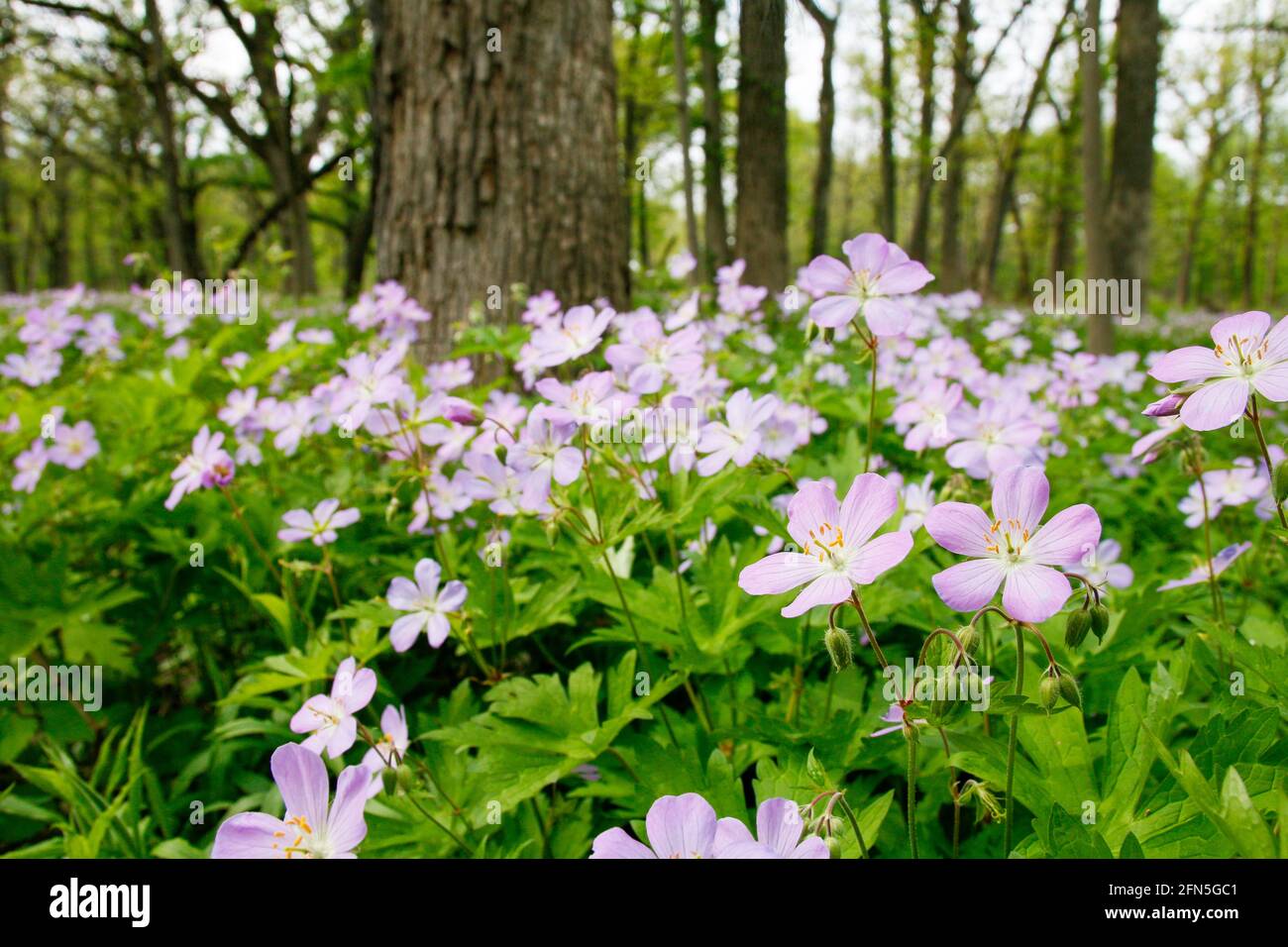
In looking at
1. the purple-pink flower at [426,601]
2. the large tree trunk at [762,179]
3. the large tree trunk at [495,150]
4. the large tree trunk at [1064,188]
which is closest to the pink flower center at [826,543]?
the purple-pink flower at [426,601]

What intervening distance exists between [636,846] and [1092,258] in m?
4.72

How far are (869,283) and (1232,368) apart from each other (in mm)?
478

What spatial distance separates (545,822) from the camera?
1426 millimetres

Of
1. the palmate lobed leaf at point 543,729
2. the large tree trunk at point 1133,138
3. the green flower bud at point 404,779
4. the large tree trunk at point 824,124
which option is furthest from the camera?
the large tree trunk at point 1133,138

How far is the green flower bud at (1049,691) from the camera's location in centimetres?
83

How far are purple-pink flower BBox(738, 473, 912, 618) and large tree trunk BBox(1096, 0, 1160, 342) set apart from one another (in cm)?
792

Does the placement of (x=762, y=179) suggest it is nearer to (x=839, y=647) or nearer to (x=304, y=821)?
(x=839, y=647)

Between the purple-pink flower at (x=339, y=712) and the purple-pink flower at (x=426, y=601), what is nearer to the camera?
the purple-pink flower at (x=339, y=712)

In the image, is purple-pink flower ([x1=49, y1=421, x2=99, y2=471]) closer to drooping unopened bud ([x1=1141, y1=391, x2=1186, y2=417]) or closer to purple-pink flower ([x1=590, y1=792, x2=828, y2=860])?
purple-pink flower ([x1=590, y1=792, x2=828, y2=860])

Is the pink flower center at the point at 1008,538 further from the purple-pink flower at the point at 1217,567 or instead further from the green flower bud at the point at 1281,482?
the purple-pink flower at the point at 1217,567

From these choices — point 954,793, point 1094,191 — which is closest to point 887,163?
point 1094,191

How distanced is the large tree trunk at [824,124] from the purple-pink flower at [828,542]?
262 centimetres

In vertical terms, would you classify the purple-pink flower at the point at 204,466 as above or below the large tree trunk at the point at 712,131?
below

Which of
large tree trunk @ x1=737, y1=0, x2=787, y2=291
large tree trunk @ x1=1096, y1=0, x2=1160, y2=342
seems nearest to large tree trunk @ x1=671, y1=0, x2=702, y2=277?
large tree trunk @ x1=737, y1=0, x2=787, y2=291
